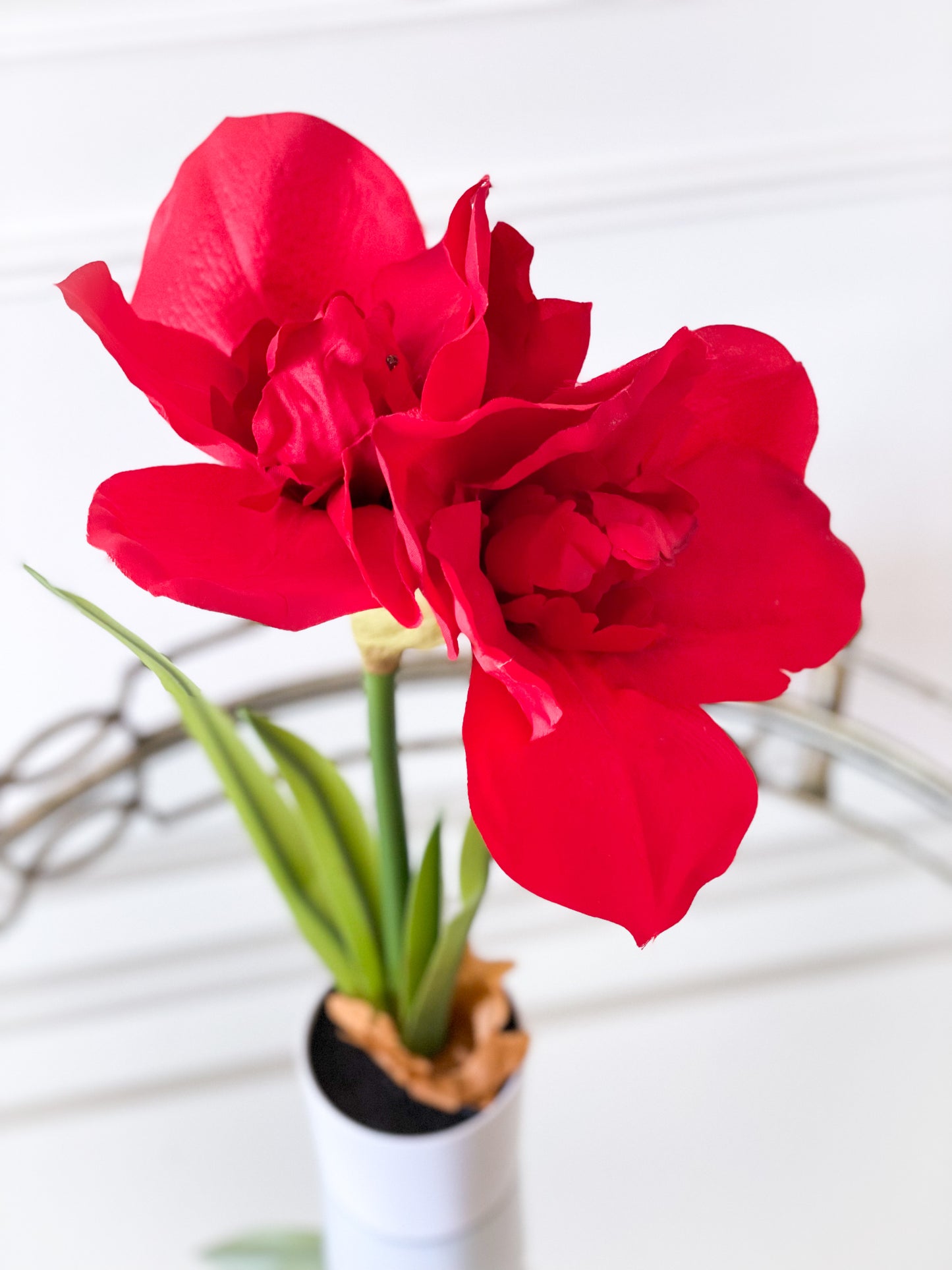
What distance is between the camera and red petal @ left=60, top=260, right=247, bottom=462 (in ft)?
0.76

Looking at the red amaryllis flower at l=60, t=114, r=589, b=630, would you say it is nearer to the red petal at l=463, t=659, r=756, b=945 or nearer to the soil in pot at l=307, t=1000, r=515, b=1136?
the red petal at l=463, t=659, r=756, b=945

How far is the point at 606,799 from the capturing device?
0.22 metres

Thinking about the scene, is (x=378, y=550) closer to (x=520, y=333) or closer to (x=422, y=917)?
(x=520, y=333)

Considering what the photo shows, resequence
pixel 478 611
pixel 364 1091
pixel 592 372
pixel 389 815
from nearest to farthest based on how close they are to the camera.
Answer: pixel 478 611 < pixel 389 815 < pixel 364 1091 < pixel 592 372

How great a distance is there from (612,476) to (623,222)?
47cm

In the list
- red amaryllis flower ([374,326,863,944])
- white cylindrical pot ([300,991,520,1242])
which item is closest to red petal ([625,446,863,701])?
red amaryllis flower ([374,326,863,944])

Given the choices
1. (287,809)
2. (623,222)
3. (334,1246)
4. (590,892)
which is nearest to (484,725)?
(590,892)

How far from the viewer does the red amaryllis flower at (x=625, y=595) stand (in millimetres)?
218

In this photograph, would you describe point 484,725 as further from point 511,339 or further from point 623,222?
point 623,222

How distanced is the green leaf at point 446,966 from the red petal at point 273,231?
14 cm

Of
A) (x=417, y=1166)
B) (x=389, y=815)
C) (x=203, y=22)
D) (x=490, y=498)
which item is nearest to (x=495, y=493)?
(x=490, y=498)

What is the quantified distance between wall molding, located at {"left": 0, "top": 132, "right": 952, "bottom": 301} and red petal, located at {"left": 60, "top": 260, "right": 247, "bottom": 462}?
390 millimetres

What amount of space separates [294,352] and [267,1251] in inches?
19.7

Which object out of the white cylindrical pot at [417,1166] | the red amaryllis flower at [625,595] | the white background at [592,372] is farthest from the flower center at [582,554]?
the white background at [592,372]
